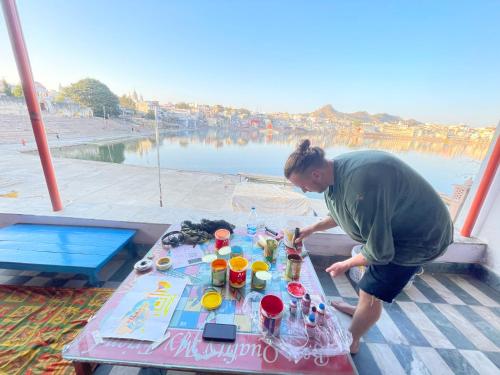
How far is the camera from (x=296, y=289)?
1.00 m

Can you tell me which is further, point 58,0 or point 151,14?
point 151,14

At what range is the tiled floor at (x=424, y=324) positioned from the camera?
1.26 metres

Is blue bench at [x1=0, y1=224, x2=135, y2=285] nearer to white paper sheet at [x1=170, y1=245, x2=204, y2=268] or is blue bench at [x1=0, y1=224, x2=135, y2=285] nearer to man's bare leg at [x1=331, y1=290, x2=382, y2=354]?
white paper sheet at [x1=170, y1=245, x2=204, y2=268]

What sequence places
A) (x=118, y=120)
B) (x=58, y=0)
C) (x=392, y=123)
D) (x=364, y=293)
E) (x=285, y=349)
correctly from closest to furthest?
1. (x=285, y=349)
2. (x=364, y=293)
3. (x=58, y=0)
4. (x=392, y=123)
5. (x=118, y=120)

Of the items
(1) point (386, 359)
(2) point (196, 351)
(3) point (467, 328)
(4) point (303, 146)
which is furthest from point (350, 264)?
(3) point (467, 328)

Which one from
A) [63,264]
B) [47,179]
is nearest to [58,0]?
[47,179]

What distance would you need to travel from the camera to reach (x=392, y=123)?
2740 millimetres

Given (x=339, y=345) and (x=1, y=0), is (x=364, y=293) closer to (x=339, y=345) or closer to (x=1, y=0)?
(x=339, y=345)

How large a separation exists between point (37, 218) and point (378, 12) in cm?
483

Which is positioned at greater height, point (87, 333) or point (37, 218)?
point (87, 333)

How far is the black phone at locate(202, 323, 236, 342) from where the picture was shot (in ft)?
2.44

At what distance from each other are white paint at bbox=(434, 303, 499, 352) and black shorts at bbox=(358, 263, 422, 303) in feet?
3.62

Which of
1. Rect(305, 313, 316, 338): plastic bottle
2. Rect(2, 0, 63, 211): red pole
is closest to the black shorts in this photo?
Rect(305, 313, 316, 338): plastic bottle

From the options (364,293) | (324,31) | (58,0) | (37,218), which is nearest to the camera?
(364,293)
